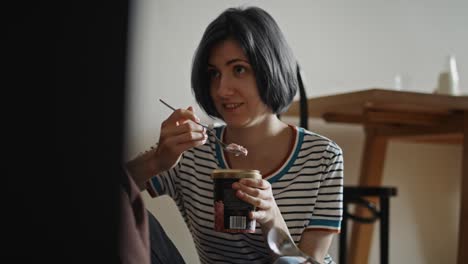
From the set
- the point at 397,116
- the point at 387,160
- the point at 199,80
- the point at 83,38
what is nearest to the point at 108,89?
the point at 83,38

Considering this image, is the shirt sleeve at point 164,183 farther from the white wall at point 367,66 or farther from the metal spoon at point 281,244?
the white wall at point 367,66

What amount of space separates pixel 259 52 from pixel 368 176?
1267 mm

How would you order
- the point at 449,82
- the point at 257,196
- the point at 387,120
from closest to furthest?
the point at 257,196
the point at 387,120
the point at 449,82

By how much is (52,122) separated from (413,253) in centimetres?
231

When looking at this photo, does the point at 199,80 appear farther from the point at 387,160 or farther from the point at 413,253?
the point at 413,253

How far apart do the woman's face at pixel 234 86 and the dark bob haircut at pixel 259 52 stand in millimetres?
11

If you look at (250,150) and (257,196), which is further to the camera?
(250,150)

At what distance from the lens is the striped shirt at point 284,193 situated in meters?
1.02

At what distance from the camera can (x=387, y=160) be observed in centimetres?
232

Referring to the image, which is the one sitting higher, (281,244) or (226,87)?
(226,87)

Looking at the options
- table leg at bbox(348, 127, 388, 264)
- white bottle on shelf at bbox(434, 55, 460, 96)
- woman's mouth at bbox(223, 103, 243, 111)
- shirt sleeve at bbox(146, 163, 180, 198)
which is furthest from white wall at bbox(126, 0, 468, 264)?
woman's mouth at bbox(223, 103, 243, 111)

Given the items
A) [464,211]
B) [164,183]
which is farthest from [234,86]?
[464,211]

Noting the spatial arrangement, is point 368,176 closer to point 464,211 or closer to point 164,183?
point 464,211

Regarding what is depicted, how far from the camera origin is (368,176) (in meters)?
2.14
